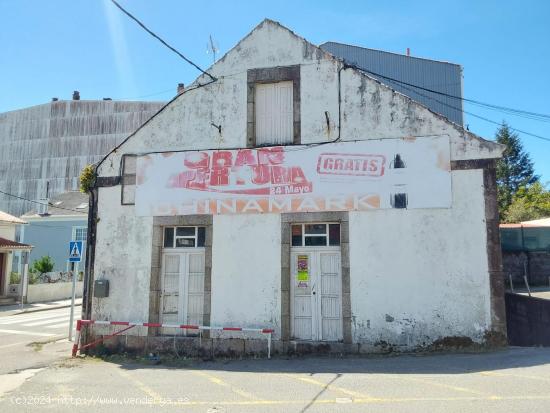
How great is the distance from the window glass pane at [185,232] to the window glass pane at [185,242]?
9 cm

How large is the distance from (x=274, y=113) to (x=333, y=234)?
3017 mm

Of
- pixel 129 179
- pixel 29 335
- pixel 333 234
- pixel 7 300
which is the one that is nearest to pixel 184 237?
pixel 129 179


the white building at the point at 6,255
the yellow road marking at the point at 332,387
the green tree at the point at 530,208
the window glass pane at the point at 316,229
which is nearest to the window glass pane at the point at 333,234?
the window glass pane at the point at 316,229

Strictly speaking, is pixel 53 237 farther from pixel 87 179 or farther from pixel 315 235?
pixel 315 235

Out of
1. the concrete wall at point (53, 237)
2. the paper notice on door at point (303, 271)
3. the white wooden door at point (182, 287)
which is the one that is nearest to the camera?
the paper notice on door at point (303, 271)

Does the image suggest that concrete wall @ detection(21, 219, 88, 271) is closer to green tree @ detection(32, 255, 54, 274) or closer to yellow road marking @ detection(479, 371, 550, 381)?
green tree @ detection(32, 255, 54, 274)

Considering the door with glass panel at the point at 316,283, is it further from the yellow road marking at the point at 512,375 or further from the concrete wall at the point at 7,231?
the concrete wall at the point at 7,231

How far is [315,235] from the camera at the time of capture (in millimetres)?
9609

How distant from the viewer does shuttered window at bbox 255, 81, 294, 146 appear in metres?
10.0

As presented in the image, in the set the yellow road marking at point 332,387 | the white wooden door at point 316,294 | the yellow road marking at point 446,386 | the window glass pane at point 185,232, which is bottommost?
the yellow road marking at point 332,387

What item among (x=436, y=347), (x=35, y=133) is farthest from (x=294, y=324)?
(x=35, y=133)

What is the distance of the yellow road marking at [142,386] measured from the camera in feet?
20.8

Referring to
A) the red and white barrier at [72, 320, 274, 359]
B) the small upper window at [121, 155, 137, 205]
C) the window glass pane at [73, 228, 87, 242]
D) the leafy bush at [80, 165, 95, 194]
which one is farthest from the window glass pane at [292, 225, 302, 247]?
the window glass pane at [73, 228, 87, 242]

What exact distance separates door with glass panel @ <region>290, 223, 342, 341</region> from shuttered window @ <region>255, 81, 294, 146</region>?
206 centimetres
